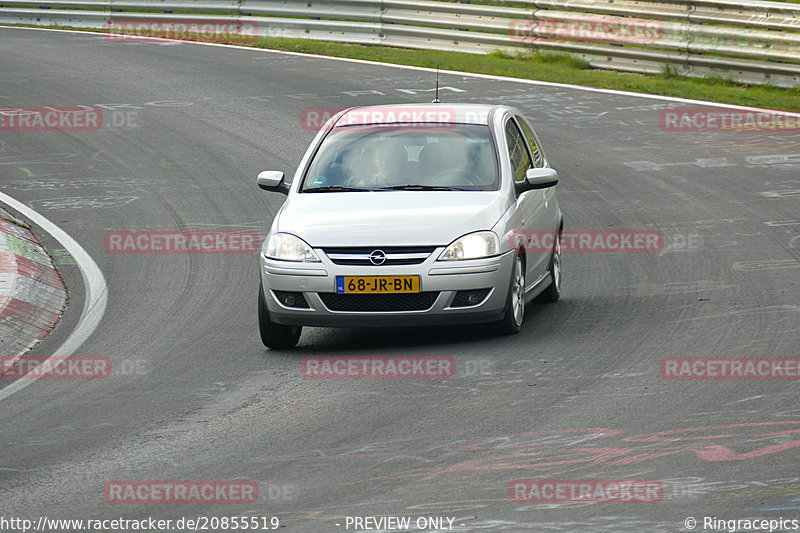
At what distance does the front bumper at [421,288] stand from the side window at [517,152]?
1281 millimetres

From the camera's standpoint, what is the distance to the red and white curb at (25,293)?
10.4 metres

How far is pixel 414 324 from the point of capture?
9.50m

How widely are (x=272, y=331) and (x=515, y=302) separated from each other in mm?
1755

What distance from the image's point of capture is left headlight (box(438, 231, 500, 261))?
952 cm

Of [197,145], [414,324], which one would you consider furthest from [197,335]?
[197,145]

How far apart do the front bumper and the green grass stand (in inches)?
450

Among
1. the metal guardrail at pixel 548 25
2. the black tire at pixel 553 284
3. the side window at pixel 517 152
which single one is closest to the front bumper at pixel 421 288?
the side window at pixel 517 152

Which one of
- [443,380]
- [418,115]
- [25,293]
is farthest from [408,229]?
[25,293]

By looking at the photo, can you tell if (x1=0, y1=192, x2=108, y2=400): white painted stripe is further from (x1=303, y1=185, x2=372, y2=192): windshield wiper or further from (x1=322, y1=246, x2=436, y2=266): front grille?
(x1=322, y1=246, x2=436, y2=266): front grille

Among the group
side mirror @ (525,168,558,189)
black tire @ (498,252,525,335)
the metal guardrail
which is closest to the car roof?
side mirror @ (525,168,558,189)

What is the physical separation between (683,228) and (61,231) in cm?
637

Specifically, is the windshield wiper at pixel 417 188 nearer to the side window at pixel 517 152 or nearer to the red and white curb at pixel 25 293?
the side window at pixel 517 152

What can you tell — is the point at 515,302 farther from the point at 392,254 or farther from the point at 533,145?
the point at 533,145

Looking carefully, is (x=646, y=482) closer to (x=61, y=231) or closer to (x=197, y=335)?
(x=197, y=335)
